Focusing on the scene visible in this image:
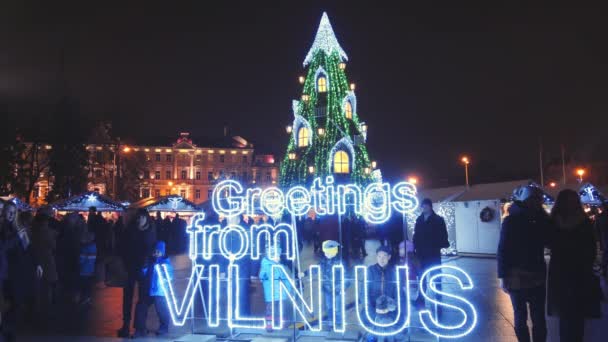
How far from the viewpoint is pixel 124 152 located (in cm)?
5044

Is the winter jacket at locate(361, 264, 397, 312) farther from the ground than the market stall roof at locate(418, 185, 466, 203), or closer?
closer

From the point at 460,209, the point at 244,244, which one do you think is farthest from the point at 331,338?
the point at 460,209

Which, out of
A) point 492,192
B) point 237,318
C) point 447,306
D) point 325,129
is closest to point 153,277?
point 237,318

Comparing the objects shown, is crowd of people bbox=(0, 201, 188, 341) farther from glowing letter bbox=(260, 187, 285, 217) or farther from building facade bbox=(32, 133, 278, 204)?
building facade bbox=(32, 133, 278, 204)

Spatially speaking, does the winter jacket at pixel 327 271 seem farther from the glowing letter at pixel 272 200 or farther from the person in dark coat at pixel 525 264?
the person in dark coat at pixel 525 264

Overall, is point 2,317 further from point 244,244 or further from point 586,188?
point 586,188

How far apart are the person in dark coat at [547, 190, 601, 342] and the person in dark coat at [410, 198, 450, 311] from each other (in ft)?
11.1

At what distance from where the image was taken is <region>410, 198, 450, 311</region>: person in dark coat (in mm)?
9344

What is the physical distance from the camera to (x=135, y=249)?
8320 mm

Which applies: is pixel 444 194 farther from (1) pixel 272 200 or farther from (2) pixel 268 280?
(2) pixel 268 280

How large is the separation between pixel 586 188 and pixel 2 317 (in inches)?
867

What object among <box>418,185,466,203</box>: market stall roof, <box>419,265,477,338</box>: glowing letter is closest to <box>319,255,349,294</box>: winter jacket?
<box>419,265,477,338</box>: glowing letter

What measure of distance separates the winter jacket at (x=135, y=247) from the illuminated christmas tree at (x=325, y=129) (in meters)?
28.2

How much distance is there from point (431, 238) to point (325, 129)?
92.2ft
